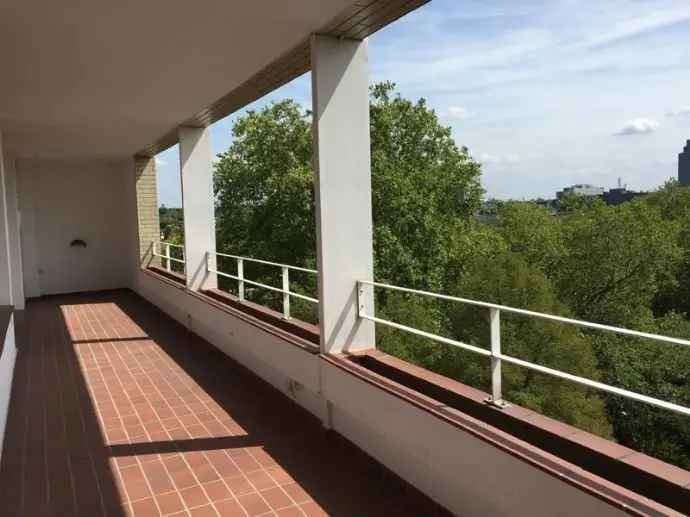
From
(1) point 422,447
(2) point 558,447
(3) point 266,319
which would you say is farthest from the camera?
(3) point 266,319

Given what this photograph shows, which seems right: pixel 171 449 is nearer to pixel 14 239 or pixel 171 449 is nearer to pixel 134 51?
pixel 134 51

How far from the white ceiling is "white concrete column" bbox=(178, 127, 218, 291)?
73 cm

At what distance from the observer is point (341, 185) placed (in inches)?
136

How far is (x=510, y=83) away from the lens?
31.6 meters

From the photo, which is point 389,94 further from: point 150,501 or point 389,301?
point 150,501

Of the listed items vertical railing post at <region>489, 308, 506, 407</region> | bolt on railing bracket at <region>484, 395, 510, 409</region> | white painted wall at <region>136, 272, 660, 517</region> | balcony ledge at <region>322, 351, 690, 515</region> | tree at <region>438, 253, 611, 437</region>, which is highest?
vertical railing post at <region>489, 308, 506, 407</region>

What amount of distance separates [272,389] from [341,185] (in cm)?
187

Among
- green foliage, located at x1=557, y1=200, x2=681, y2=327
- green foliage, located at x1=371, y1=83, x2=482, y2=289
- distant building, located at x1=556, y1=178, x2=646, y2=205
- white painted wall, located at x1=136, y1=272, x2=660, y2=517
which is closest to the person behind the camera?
white painted wall, located at x1=136, y1=272, x2=660, y2=517

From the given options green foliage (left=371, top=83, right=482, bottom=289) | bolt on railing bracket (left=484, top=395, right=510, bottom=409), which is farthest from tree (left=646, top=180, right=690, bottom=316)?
bolt on railing bracket (left=484, top=395, right=510, bottom=409)

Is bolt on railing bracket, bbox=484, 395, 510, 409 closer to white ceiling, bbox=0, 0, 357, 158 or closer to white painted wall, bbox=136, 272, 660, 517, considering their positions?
white painted wall, bbox=136, 272, 660, 517

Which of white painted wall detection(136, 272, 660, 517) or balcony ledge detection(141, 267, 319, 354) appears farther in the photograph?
balcony ledge detection(141, 267, 319, 354)

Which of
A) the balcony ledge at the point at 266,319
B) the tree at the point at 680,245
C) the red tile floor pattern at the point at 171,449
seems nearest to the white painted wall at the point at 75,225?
the balcony ledge at the point at 266,319

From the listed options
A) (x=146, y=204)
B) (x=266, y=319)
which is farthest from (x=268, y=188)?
(x=266, y=319)

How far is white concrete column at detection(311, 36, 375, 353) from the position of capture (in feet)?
11.1
